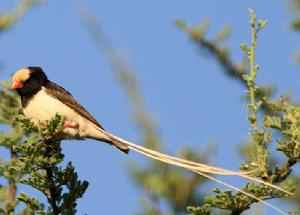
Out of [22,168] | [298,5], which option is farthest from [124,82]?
[298,5]

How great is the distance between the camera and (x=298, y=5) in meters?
6.16

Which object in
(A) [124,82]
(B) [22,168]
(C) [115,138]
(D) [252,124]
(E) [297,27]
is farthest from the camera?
(E) [297,27]

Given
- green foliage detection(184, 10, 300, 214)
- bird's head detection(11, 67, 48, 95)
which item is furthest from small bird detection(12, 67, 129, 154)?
green foliage detection(184, 10, 300, 214)

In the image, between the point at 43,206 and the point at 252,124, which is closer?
the point at 252,124

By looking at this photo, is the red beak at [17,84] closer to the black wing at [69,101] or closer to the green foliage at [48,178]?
the black wing at [69,101]

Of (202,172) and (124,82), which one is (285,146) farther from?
(124,82)

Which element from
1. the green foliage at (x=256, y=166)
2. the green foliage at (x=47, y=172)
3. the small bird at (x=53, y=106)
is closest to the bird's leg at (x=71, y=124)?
the small bird at (x=53, y=106)

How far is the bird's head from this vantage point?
5816 mm

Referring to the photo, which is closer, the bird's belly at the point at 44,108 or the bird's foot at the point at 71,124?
the bird's belly at the point at 44,108

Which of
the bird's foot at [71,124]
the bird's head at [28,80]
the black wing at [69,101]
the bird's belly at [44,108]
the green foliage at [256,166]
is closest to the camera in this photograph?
the green foliage at [256,166]

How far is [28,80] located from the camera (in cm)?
586

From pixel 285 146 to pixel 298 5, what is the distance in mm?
2735

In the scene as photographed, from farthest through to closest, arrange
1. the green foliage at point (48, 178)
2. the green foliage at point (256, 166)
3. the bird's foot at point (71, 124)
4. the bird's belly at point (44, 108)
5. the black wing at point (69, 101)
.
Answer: the black wing at point (69, 101) → the bird's foot at point (71, 124) → the bird's belly at point (44, 108) → the green foliage at point (48, 178) → the green foliage at point (256, 166)

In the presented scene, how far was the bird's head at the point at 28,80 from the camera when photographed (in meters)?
5.82
